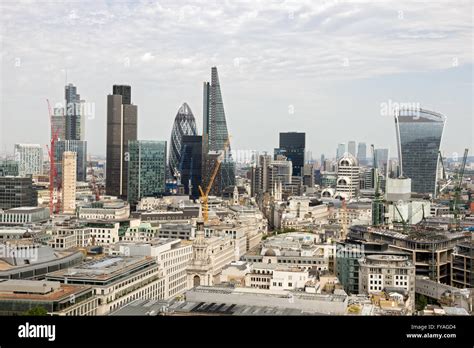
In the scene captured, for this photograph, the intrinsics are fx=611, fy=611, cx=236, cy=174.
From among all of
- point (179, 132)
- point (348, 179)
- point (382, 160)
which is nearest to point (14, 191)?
point (382, 160)

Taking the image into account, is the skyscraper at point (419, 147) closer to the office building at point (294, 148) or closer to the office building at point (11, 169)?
the office building at point (294, 148)

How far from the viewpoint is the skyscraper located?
15016 mm

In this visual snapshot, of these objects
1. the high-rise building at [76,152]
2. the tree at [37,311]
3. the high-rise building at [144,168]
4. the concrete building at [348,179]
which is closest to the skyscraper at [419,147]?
the concrete building at [348,179]

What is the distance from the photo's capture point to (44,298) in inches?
199

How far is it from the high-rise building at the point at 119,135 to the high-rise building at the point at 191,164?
2703 millimetres

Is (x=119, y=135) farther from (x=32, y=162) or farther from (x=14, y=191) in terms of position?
(x=14, y=191)

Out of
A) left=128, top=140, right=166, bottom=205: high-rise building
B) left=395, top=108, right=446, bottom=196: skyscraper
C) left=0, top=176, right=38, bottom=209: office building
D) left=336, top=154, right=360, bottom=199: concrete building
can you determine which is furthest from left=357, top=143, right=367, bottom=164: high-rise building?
left=0, top=176, right=38, bottom=209: office building

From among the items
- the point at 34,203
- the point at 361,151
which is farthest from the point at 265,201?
the point at 34,203

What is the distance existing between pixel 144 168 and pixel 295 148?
5199 millimetres

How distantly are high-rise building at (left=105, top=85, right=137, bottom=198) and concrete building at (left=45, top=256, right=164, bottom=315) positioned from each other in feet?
42.1

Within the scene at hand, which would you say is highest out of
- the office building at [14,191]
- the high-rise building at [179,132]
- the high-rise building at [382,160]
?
the high-rise building at [179,132]

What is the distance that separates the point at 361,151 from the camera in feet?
58.6

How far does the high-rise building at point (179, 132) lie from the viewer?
87.7 feet

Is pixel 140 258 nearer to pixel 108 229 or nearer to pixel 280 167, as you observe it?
pixel 108 229
